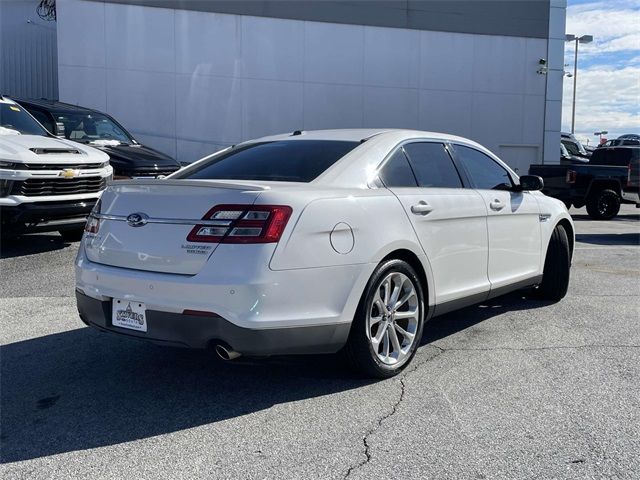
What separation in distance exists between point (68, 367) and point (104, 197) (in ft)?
4.04

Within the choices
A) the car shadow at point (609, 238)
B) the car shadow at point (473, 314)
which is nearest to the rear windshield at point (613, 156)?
the car shadow at point (609, 238)

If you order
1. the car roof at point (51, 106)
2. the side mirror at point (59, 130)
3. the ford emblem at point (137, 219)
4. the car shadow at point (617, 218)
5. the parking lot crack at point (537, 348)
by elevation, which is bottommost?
the car shadow at point (617, 218)

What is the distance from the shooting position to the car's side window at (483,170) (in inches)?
210

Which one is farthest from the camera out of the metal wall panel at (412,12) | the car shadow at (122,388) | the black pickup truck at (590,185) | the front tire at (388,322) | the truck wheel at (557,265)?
the metal wall panel at (412,12)

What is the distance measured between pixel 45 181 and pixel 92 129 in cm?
393

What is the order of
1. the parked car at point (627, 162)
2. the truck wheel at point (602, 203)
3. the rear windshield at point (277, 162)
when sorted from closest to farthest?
the rear windshield at point (277, 162) < the parked car at point (627, 162) < the truck wheel at point (602, 203)

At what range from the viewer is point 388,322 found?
4.22 meters

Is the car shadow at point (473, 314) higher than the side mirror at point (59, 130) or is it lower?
lower

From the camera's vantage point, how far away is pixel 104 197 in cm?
422

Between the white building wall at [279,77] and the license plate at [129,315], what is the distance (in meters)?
17.4

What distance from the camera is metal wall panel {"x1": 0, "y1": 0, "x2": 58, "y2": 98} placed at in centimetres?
2255

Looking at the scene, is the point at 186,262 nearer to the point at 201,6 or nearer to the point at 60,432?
the point at 60,432

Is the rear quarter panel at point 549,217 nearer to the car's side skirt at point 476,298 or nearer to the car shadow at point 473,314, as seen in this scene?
the car's side skirt at point 476,298

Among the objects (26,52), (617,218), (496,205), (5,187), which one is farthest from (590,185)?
(26,52)
